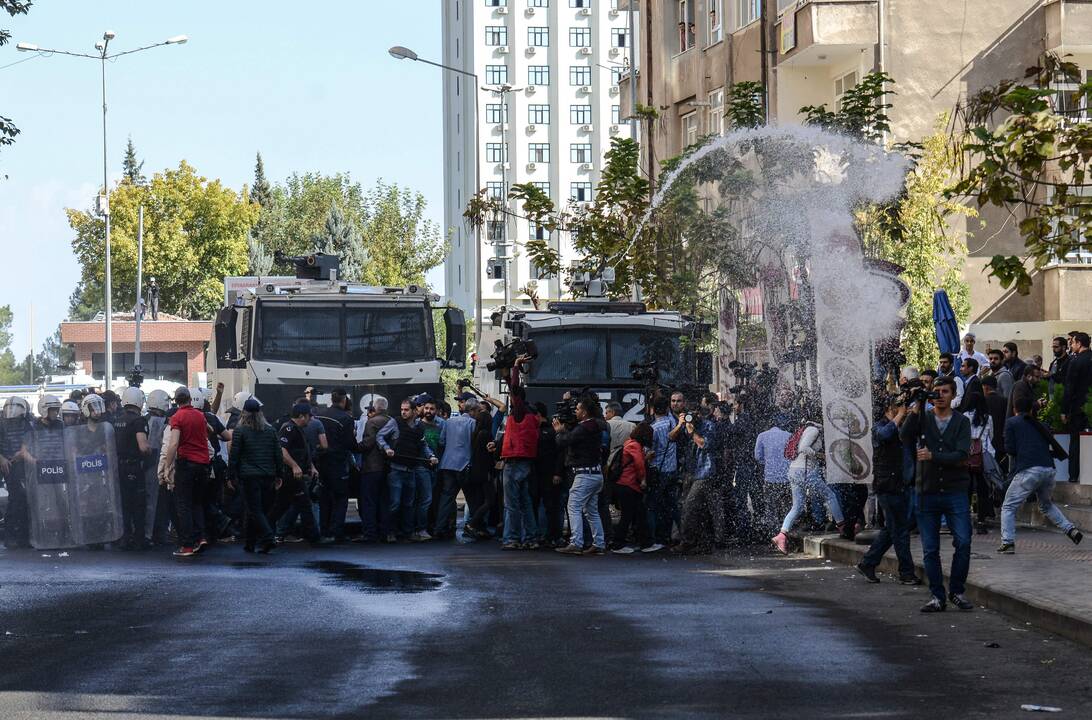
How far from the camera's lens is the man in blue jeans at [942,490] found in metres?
13.1

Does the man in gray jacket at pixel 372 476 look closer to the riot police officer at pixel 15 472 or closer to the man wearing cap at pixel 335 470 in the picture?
the man wearing cap at pixel 335 470

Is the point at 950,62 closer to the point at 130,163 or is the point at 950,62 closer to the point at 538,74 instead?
the point at 538,74

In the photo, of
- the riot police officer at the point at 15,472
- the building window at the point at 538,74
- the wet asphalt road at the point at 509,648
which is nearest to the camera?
the wet asphalt road at the point at 509,648

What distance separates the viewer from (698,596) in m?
14.2

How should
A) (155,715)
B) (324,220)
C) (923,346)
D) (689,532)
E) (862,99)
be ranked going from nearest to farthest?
(155,715)
(689,532)
(862,99)
(923,346)
(324,220)

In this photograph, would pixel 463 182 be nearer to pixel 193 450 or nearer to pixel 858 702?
pixel 193 450

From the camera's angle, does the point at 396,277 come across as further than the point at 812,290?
Yes

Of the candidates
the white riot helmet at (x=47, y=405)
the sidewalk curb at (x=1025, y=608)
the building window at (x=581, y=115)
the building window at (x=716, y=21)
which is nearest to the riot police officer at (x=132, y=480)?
the white riot helmet at (x=47, y=405)

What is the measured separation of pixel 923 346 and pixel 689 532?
51.6 feet

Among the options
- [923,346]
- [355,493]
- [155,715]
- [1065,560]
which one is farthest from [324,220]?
[155,715]

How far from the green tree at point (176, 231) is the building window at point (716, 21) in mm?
38735

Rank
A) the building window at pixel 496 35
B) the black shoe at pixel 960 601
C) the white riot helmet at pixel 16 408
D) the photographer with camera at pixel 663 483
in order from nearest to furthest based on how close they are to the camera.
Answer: the black shoe at pixel 960 601 < the photographer with camera at pixel 663 483 < the white riot helmet at pixel 16 408 < the building window at pixel 496 35

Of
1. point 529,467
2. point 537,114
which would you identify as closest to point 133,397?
point 529,467

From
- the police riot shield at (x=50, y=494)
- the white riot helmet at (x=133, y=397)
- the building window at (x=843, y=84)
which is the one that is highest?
the building window at (x=843, y=84)
